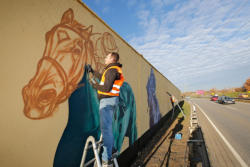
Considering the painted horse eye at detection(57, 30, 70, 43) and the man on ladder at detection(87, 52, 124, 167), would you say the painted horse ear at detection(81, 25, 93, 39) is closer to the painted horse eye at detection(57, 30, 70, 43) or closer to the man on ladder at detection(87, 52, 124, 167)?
the painted horse eye at detection(57, 30, 70, 43)

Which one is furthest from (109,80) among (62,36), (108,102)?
(62,36)

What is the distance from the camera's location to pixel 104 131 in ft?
6.04

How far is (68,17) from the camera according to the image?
1.86m

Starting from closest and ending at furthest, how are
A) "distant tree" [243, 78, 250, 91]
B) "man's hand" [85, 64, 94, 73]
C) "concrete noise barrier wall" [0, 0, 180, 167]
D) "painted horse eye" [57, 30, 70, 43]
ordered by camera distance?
"concrete noise barrier wall" [0, 0, 180, 167]
"painted horse eye" [57, 30, 70, 43]
"man's hand" [85, 64, 94, 73]
"distant tree" [243, 78, 250, 91]

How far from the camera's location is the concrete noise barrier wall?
119cm

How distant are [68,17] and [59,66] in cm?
74

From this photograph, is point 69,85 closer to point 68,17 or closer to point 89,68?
point 89,68

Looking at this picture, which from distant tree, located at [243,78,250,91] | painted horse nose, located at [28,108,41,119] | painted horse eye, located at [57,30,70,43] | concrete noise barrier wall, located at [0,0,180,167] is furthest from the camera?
distant tree, located at [243,78,250,91]

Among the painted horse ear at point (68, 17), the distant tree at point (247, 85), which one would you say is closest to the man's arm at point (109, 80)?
the painted horse ear at point (68, 17)

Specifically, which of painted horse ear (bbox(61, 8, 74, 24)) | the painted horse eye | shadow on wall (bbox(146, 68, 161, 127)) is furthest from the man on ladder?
shadow on wall (bbox(146, 68, 161, 127))

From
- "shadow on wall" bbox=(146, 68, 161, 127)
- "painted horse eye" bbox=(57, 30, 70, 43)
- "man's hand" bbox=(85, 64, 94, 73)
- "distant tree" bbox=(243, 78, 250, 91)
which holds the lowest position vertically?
"shadow on wall" bbox=(146, 68, 161, 127)

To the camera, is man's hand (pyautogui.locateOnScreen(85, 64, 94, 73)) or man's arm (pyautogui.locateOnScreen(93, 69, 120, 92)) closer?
man's arm (pyautogui.locateOnScreen(93, 69, 120, 92))

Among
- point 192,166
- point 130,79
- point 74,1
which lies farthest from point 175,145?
point 74,1

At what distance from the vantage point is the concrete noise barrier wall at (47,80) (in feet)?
3.92
